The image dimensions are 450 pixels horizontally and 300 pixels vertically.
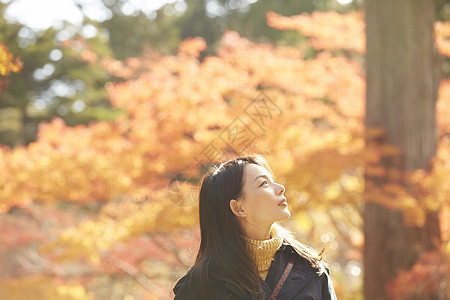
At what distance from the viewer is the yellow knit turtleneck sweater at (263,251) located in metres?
1.92

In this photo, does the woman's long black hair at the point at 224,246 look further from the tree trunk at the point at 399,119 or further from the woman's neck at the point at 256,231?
the tree trunk at the point at 399,119

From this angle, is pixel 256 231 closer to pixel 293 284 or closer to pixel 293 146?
pixel 293 284

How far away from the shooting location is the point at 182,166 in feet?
19.4

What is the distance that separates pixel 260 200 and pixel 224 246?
0.67 feet

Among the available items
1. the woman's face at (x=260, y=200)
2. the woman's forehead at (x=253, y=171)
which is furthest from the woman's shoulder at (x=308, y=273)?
the woman's forehead at (x=253, y=171)

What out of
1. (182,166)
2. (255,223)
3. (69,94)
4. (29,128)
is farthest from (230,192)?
(29,128)

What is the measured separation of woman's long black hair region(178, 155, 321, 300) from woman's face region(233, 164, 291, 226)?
31 mm

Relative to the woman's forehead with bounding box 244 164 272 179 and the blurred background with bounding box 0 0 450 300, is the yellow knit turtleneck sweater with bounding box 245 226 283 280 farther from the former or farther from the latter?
the blurred background with bounding box 0 0 450 300

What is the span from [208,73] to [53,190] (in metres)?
2.14

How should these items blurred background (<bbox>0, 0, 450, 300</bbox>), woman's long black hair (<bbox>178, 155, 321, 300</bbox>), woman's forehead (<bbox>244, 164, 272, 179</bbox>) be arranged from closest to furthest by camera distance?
woman's long black hair (<bbox>178, 155, 321, 300</bbox>), woman's forehead (<bbox>244, 164, 272, 179</bbox>), blurred background (<bbox>0, 0, 450, 300</bbox>)

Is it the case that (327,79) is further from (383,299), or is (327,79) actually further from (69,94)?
(69,94)

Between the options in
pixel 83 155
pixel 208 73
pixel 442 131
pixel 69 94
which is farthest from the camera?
pixel 69 94

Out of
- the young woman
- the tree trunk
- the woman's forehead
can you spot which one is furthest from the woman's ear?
the tree trunk

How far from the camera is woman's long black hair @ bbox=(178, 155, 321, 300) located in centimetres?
184
